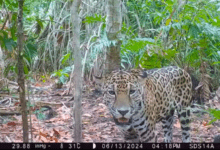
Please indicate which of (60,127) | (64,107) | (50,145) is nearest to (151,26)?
(64,107)

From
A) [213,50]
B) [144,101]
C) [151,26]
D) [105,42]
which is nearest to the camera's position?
[144,101]

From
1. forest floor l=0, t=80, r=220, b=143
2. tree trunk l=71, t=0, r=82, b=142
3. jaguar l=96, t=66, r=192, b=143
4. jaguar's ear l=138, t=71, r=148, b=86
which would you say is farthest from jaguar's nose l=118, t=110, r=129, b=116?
forest floor l=0, t=80, r=220, b=143

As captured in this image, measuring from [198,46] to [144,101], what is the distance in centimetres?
287

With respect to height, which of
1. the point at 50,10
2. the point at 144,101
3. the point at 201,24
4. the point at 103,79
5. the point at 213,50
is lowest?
the point at 144,101

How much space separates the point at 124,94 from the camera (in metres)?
3.72

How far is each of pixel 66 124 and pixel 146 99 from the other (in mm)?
1757

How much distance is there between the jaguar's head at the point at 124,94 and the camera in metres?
3.65

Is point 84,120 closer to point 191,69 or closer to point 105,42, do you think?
point 105,42

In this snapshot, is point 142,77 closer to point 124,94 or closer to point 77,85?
point 124,94

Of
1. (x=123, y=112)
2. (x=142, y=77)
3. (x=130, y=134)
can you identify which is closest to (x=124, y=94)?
(x=123, y=112)

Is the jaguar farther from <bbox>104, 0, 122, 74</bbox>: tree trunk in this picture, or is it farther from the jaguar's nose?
<bbox>104, 0, 122, 74</bbox>: tree trunk

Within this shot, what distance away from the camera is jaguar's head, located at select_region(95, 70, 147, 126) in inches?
144

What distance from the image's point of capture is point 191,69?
21.8ft

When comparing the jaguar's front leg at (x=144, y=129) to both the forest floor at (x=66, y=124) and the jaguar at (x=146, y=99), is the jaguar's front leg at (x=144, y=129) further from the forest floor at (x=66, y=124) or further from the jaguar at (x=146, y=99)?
the forest floor at (x=66, y=124)
